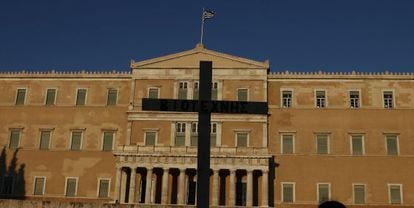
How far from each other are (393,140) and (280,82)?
911 cm

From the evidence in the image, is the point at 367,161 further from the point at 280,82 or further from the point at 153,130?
the point at 153,130

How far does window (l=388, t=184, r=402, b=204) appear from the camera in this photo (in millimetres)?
36625

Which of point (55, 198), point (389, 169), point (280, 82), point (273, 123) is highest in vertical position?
point (280, 82)

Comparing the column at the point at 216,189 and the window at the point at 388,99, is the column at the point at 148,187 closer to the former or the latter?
the column at the point at 216,189

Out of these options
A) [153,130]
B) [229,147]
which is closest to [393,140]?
[229,147]

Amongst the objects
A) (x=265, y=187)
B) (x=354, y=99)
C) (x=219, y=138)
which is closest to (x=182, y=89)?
(x=219, y=138)

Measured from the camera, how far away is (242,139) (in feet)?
125

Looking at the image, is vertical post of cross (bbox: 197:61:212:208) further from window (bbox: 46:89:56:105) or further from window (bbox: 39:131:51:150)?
window (bbox: 46:89:56:105)

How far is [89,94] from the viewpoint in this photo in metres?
41.2

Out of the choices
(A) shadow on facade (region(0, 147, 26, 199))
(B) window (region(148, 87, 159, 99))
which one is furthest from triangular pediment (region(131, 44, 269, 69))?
(A) shadow on facade (region(0, 147, 26, 199))

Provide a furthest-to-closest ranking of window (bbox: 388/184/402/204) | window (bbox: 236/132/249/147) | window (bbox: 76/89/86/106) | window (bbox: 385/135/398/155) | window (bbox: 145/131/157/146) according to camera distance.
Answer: window (bbox: 76/89/86/106) → window (bbox: 145/131/157/146) → window (bbox: 236/132/249/147) → window (bbox: 385/135/398/155) → window (bbox: 388/184/402/204)

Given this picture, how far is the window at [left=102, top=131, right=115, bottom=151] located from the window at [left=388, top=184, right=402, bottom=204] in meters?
20.3

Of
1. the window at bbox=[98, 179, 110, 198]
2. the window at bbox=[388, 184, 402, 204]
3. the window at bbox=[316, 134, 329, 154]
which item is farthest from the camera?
the window at bbox=[98, 179, 110, 198]

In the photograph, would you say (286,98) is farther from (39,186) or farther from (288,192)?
(39,186)
